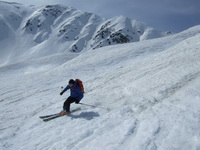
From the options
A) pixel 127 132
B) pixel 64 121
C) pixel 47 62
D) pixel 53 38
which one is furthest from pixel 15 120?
pixel 53 38

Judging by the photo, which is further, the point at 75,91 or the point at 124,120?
the point at 75,91

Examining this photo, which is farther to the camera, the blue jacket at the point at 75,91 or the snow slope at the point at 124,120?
the blue jacket at the point at 75,91

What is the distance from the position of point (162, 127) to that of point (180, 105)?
167cm

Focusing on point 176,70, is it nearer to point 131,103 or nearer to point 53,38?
point 131,103

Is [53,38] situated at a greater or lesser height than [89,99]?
lesser

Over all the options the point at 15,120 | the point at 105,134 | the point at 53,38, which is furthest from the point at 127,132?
the point at 53,38

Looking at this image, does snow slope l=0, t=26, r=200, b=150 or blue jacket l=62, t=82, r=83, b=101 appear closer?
snow slope l=0, t=26, r=200, b=150

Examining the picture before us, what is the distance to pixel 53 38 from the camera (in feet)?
611

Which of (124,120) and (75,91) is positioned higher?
(124,120)

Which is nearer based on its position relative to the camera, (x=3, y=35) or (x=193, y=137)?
(x=193, y=137)

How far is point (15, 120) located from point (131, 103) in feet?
19.2

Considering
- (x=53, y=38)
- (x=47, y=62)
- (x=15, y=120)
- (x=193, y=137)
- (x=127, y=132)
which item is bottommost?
(x=53, y=38)

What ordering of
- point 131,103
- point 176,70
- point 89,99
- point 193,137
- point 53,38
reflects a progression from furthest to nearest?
point 53,38
point 176,70
point 89,99
point 131,103
point 193,137

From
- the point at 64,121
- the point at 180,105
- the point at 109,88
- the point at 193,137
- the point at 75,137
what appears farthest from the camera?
the point at 109,88
